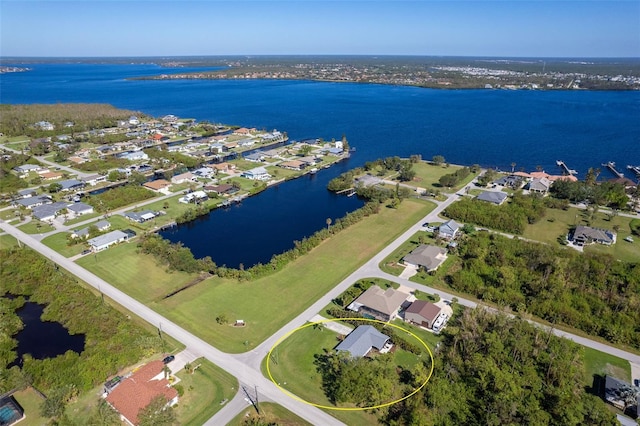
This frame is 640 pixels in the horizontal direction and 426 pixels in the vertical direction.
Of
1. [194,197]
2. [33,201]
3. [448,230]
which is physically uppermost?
[33,201]

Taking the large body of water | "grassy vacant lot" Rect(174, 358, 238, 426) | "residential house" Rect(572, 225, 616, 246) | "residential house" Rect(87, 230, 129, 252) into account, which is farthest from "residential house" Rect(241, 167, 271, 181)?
"residential house" Rect(572, 225, 616, 246)

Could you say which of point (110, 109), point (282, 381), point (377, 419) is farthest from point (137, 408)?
point (110, 109)

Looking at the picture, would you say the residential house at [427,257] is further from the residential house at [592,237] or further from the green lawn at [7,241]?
the green lawn at [7,241]

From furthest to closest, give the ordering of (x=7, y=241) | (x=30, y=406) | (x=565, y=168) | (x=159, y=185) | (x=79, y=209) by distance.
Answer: (x=565, y=168) < (x=159, y=185) < (x=79, y=209) < (x=7, y=241) < (x=30, y=406)

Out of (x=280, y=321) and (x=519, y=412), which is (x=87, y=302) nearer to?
(x=280, y=321)

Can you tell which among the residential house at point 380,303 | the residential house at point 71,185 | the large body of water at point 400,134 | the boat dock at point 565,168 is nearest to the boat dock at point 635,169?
the large body of water at point 400,134

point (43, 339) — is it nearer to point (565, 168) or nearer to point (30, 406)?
point (30, 406)

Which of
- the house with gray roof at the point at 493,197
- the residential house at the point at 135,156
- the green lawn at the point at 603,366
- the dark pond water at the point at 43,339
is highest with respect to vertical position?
the residential house at the point at 135,156

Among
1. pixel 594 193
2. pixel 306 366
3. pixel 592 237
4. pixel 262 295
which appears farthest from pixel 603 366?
pixel 594 193
